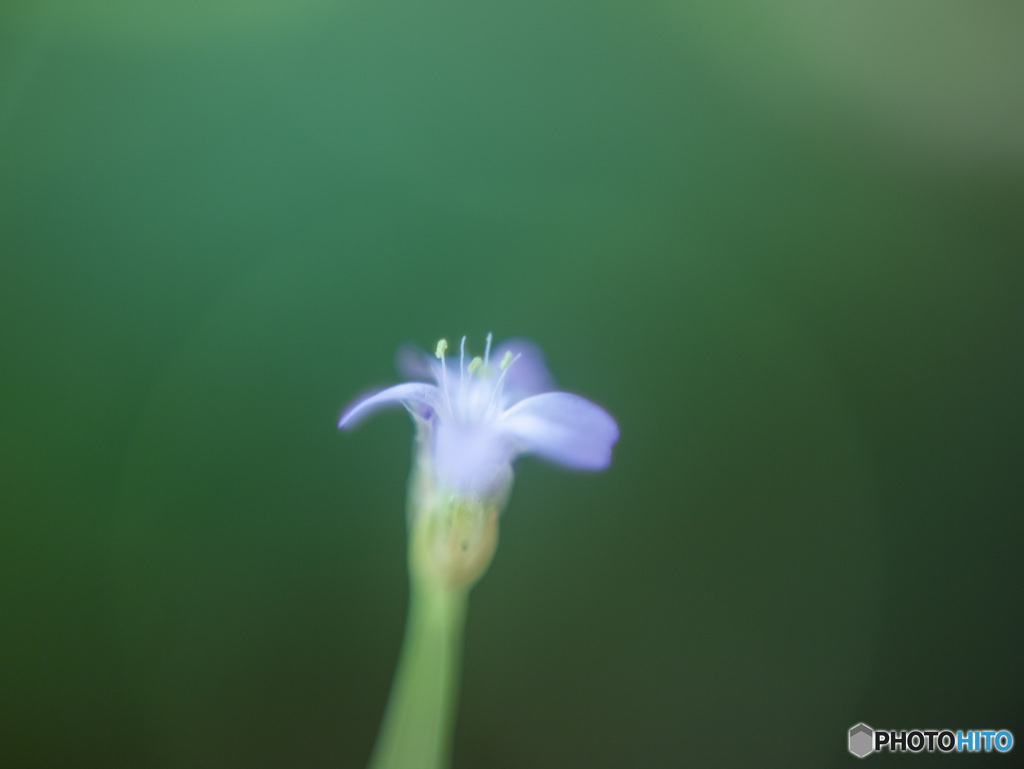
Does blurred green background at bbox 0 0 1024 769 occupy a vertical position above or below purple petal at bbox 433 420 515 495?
above

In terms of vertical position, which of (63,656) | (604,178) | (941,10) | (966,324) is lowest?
(63,656)

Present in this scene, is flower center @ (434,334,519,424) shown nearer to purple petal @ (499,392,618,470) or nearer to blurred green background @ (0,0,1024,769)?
purple petal @ (499,392,618,470)

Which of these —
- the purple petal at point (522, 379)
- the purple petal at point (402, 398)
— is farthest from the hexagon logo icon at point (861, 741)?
the purple petal at point (402, 398)

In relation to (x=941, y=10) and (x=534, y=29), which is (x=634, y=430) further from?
(x=941, y=10)

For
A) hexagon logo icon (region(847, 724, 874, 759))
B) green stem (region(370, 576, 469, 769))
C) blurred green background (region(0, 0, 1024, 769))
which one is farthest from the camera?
hexagon logo icon (region(847, 724, 874, 759))

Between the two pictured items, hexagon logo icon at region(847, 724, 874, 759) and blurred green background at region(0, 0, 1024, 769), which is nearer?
blurred green background at region(0, 0, 1024, 769)

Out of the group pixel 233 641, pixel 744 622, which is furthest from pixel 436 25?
pixel 744 622

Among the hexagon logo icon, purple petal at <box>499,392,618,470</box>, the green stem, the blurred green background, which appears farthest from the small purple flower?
the hexagon logo icon
